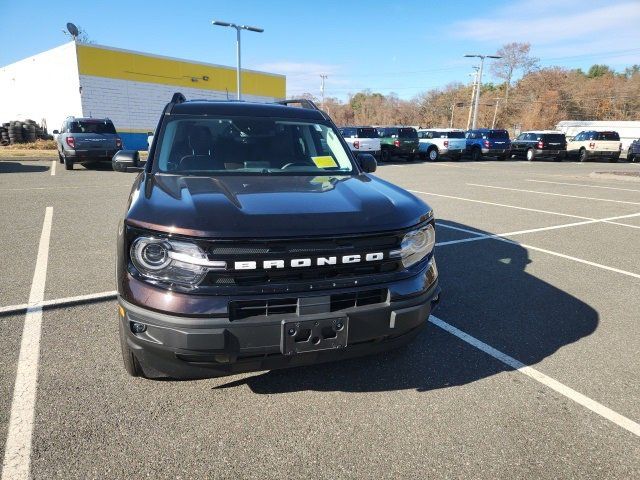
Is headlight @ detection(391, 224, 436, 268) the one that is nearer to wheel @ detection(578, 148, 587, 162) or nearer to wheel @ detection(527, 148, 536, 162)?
wheel @ detection(527, 148, 536, 162)

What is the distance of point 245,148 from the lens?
3641mm

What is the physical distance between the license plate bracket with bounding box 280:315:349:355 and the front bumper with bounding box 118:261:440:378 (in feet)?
0.07

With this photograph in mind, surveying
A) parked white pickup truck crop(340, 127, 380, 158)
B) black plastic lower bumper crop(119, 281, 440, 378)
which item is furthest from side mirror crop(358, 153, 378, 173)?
parked white pickup truck crop(340, 127, 380, 158)

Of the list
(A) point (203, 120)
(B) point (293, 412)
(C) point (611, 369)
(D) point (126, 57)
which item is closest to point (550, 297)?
(C) point (611, 369)

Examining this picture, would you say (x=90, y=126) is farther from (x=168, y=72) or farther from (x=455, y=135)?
(x=455, y=135)

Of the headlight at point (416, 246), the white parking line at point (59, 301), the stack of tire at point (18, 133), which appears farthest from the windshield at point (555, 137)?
the stack of tire at point (18, 133)

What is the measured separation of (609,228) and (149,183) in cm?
776

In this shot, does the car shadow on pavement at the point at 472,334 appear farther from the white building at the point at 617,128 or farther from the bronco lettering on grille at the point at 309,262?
the white building at the point at 617,128

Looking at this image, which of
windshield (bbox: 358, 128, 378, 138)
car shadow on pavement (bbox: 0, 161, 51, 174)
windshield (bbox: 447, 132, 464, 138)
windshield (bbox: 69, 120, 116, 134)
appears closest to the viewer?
car shadow on pavement (bbox: 0, 161, 51, 174)

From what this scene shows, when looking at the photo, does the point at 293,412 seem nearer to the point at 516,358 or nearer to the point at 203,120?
the point at 516,358

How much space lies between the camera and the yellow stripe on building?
24266 millimetres

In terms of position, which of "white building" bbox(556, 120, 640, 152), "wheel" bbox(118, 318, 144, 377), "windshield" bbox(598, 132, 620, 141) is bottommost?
"wheel" bbox(118, 318, 144, 377)

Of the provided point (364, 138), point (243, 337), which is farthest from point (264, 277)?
point (364, 138)

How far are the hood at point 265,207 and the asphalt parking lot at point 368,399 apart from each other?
111cm
